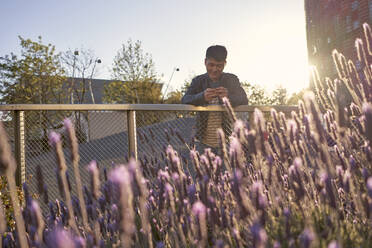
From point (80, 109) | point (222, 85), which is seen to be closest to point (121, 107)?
point (80, 109)

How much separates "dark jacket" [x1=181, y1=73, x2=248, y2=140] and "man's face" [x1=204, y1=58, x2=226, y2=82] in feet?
0.43

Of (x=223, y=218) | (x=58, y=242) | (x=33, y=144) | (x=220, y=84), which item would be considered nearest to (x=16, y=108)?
(x=33, y=144)

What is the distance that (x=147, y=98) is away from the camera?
3044 centimetres

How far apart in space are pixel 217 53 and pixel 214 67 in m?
0.21

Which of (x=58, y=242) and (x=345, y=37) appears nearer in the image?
(x=58, y=242)

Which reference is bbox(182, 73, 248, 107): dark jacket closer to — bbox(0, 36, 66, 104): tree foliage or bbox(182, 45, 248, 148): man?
bbox(182, 45, 248, 148): man

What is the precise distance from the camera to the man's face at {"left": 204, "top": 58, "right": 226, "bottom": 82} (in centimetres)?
481

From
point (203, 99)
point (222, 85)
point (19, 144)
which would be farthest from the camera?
point (222, 85)

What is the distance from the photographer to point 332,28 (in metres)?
21.4

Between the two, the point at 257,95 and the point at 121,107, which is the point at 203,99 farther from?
the point at 257,95

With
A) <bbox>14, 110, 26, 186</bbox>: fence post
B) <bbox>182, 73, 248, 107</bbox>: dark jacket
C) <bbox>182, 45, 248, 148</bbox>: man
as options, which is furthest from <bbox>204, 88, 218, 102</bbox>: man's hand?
<bbox>14, 110, 26, 186</bbox>: fence post

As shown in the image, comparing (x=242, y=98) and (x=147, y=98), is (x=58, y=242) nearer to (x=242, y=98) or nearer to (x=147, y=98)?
(x=242, y=98)

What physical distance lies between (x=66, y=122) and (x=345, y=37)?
2120cm

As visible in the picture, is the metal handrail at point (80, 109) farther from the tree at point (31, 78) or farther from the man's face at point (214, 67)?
the tree at point (31, 78)
